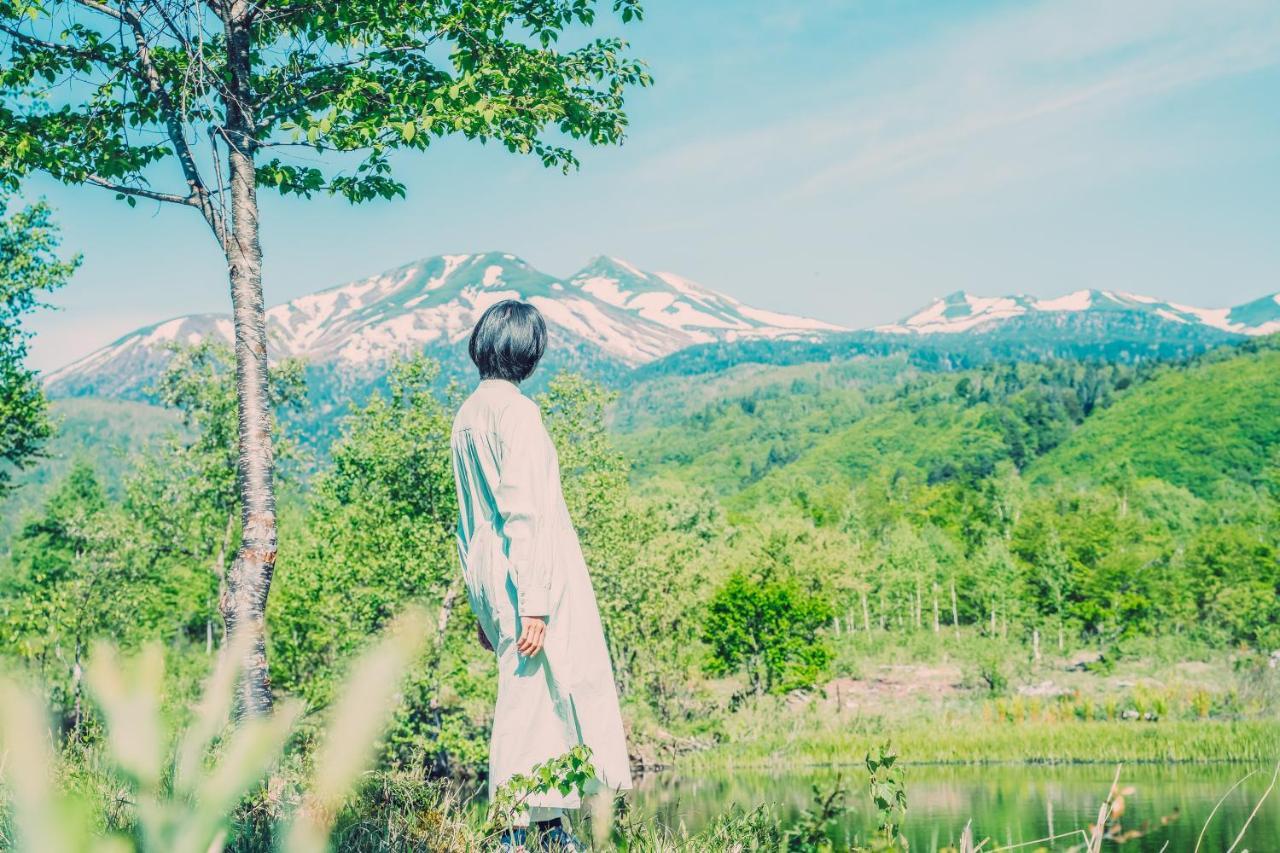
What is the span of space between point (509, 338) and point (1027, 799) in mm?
20706

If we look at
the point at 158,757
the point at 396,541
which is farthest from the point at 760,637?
the point at 158,757

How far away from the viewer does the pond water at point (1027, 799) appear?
17.8 m

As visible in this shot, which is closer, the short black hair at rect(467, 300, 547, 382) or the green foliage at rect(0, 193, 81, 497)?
→ the short black hair at rect(467, 300, 547, 382)

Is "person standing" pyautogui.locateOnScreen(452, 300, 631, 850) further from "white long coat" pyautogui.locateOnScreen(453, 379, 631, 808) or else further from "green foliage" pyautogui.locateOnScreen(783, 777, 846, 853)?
"green foliage" pyautogui.locateOnScreen(783, 777, 846, 853)

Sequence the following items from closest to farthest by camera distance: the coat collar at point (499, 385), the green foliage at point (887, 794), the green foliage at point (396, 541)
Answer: the green foliage at point (887, 794)
the coat collar at point (499, 385)
the green foliage at point (396, 541)

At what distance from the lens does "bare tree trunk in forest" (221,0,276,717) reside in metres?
6.38

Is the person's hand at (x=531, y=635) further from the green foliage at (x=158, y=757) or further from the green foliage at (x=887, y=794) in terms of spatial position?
the green foliage at (x=158, y=757)

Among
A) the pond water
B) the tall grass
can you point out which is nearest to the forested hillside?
the tall grass

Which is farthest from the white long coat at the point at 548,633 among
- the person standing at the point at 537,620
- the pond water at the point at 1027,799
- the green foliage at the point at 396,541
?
the green foliage at the point at 396,541

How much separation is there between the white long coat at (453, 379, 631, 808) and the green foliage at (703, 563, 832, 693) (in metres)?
32.6

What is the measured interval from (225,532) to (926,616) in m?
51.3

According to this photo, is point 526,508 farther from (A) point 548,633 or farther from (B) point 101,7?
(B) point 101,7

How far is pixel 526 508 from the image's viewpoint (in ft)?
15.2

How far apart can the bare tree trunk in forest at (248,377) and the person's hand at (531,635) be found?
245 centimetres
